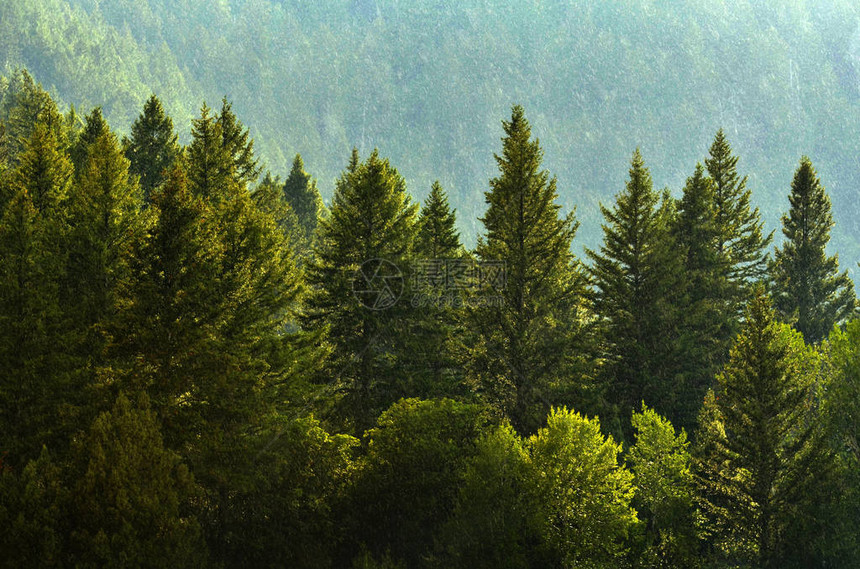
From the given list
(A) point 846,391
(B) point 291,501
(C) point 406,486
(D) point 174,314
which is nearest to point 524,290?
(C) point 406,486

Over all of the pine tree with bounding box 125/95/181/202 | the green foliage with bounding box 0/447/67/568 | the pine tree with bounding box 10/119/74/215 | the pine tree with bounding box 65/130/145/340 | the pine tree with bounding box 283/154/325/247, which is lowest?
the green foliage with bounding box 0/447/67/568

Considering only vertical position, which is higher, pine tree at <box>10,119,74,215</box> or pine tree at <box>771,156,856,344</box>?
pine tree at <box>771,156,856,344</box>

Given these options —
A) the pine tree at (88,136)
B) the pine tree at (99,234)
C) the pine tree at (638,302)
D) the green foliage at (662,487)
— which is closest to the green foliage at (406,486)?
the green foliage at (662,487)

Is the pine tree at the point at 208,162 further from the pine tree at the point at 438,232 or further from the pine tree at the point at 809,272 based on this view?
the pine tree at the point at 809,272

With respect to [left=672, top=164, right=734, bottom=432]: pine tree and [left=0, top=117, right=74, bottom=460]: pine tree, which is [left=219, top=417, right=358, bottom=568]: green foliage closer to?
[left=0, top=117, right=74, bottom=460]: pine tree

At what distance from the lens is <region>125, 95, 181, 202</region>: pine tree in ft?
136

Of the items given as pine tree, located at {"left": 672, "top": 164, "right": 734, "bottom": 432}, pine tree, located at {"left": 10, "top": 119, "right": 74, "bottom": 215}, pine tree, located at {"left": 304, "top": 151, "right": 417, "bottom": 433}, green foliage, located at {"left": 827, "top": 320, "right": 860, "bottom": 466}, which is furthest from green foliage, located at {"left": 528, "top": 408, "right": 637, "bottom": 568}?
pine tree, located at {"left": 10, "top": 119, "right": 74, "bottom": 215}

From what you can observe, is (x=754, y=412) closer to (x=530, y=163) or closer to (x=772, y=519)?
(x=772, y=519)

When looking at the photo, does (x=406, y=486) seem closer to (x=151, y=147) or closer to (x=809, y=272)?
(x=151, y=147)

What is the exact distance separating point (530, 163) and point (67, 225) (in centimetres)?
2210

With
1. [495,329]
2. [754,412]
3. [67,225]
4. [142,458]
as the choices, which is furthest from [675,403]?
[67,225]

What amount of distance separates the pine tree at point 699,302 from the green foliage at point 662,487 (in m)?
7.52

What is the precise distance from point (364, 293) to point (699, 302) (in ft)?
64.4

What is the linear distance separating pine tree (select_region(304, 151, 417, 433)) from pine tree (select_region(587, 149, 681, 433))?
1168 centimetres
